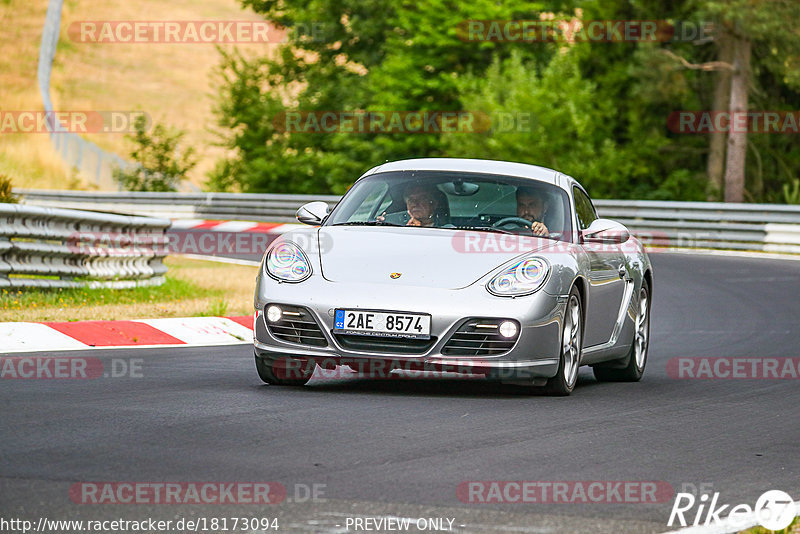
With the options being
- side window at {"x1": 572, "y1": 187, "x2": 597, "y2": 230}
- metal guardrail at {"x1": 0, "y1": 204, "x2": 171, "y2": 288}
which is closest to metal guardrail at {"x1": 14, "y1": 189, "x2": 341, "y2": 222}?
metal guardrail at {"x1": 0, "y1": 204, "x2": 171, "y2": 288}

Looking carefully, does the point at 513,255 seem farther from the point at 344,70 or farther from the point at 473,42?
the point at 344,70

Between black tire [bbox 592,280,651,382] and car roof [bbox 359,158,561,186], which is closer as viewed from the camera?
car roof [bbox 359,158,561,186]

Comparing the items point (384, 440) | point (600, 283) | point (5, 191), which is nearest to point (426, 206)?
point (600, 283)

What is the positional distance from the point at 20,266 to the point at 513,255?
6.33 metres

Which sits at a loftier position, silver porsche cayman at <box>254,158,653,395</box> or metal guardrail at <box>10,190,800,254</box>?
silver porsche cayman at <box>254,158,653,395</box>

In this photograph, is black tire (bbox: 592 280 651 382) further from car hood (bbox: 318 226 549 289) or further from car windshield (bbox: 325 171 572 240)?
car hood (bbox: 318 226 549 289)

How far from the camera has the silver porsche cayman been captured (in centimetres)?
845

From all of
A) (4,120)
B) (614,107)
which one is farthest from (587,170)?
(4,120)

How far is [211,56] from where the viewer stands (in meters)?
98.8

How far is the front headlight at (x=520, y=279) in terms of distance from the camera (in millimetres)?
8570

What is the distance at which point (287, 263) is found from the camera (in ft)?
29.0

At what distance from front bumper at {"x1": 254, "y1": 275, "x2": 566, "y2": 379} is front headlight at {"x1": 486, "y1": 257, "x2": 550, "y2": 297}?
46 millimetres

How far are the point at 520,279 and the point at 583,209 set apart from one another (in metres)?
1.95

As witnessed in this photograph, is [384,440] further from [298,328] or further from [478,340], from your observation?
[298,328]
